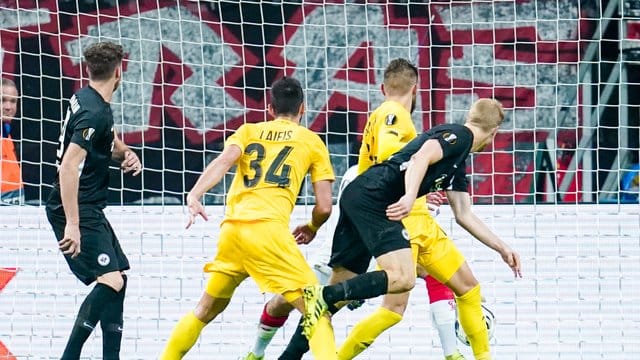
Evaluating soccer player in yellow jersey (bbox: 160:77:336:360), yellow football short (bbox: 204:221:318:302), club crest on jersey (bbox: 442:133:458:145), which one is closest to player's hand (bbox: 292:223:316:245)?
soccer player in yellow jersey (bbox: 160:77:336:360)

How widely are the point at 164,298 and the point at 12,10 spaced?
9.05ft

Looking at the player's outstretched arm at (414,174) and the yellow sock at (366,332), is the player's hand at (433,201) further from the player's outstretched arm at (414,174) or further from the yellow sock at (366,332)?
the player's outstretched arm at (414,174)

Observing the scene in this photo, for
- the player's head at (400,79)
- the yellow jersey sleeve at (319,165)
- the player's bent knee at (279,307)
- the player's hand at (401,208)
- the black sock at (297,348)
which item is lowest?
the black sock at (297,348)

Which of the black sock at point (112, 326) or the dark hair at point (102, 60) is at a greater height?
the dark hair at point (102, 60)

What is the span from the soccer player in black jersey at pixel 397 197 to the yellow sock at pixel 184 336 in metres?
0.72

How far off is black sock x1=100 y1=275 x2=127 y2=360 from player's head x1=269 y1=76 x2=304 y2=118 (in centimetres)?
134

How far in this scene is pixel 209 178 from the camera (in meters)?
6.99

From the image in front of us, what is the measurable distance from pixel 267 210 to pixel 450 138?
1054 millimetres

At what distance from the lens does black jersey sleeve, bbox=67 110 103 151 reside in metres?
7.22

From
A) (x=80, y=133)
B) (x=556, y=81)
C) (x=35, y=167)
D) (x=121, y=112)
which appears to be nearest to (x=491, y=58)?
(x=556, y=81)

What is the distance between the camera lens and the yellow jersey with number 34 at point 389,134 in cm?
772

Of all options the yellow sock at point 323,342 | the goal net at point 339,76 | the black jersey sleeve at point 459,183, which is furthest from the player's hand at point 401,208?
the goal net at point 339,76

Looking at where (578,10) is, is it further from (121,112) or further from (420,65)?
(121,112)

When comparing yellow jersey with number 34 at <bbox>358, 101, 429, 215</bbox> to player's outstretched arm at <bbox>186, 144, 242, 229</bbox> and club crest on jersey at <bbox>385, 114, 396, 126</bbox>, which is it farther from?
player's outstretched arm at <bbox>186, 144, 242, 229</bbox>
